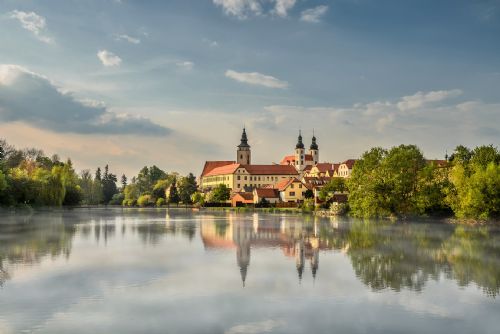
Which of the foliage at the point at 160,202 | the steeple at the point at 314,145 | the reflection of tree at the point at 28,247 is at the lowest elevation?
the reflection of tree at the point at 28,247

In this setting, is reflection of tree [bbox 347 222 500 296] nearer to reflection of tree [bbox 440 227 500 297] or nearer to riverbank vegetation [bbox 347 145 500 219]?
reflection of tree [bbox 440 227 500 297]

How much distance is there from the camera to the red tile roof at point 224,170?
139 metres

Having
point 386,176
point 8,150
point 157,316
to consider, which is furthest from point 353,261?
point 8,150

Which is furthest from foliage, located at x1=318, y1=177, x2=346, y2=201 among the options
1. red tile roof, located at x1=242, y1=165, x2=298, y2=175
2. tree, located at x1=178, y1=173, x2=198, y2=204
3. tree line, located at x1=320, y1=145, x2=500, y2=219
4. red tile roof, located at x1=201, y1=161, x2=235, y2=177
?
red tile roof, located at x1=201, y1=161, x2=235, y2=177

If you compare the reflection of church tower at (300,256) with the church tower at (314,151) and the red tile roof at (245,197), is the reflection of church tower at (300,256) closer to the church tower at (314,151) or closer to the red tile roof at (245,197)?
the red tile roof at (245,197)

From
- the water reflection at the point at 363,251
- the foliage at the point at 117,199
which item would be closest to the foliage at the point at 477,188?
the water reflection at the point at 363,251

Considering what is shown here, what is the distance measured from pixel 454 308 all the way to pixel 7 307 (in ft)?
36.4

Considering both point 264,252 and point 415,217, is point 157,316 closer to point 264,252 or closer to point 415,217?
point 264,252

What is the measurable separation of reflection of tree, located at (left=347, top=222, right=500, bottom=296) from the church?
93684 mm

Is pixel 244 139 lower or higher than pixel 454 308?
higher

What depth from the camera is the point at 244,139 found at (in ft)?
501

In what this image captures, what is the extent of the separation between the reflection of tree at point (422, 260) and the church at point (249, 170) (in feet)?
307

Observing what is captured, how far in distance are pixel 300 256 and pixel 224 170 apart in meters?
123

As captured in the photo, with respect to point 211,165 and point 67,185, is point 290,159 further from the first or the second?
point 67,185
